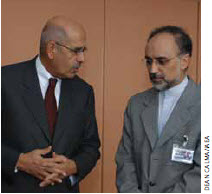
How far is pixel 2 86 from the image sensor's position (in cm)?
226

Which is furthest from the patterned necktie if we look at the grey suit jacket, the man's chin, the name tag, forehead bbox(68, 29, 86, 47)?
the name tag

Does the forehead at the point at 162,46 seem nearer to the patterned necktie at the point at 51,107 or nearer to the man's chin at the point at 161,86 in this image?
the man's chin at the point at 161,86

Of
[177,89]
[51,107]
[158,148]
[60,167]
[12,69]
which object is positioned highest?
[12,69]

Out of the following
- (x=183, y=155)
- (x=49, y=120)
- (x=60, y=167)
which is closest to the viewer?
(x=183, y=155)

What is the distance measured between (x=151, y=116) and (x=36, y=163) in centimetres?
72

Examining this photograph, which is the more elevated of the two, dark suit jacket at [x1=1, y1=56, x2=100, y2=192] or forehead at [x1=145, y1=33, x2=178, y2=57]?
forehead at [x1=145, y1=33, x2=178, y2=57]

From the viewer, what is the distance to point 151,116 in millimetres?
2281

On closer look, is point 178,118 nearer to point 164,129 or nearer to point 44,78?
point 164,129

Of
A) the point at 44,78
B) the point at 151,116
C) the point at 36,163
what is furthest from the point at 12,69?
the point at 151,116

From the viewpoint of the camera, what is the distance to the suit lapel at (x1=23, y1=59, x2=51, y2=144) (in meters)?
2.25

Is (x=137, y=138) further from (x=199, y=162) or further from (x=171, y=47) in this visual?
(x=171, y=47)

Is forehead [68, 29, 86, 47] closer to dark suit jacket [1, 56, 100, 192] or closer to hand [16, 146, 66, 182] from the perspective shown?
dark suit jacket [1, 56, 100, 192]

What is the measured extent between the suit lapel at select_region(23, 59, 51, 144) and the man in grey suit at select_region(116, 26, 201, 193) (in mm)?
502
